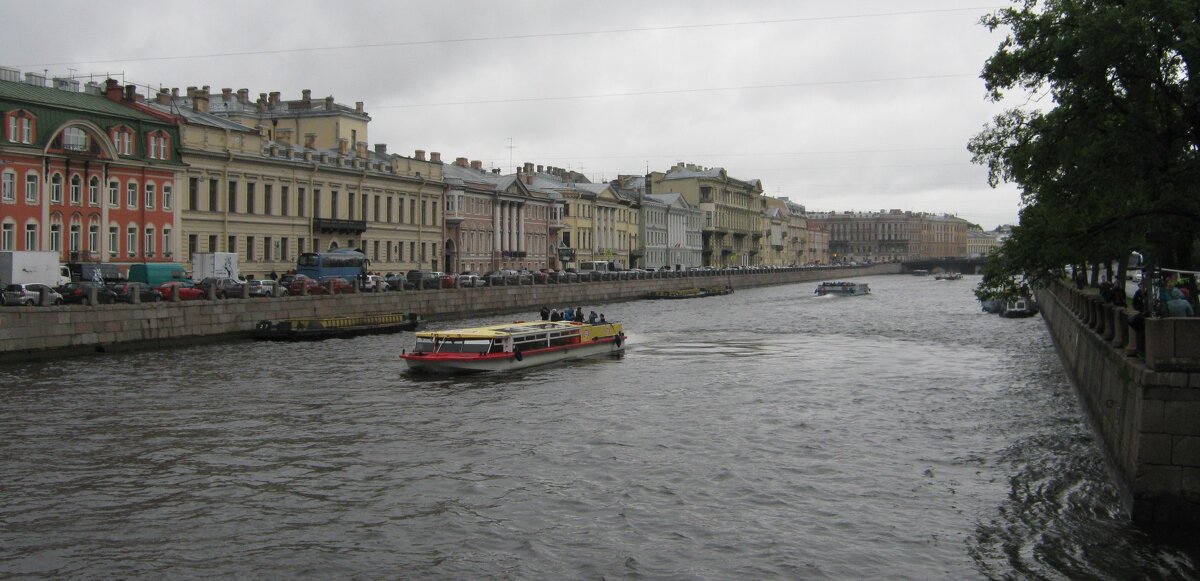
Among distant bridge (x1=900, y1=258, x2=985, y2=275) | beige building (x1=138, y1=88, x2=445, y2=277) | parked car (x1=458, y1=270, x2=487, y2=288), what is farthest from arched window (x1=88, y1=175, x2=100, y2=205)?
distant bridge (x1=900, y1=258, x2=985, y2=275)

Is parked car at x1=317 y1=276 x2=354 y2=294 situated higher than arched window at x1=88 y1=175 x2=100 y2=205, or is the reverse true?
arched window at x1=88 y1=175 x2=100 y2=205

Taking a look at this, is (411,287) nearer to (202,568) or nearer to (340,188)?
(340,188)

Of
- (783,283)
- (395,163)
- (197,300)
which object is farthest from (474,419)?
(783,283)

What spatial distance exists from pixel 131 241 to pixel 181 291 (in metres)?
12.4

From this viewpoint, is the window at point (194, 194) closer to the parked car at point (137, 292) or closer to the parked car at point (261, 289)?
the parked car at point (261, 289)

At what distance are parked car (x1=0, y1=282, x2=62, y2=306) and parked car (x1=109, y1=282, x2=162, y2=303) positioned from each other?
1898mm

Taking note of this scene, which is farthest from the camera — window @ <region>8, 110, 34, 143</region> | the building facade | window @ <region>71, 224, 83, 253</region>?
window @ <region>71, 224, 83, 253</region>

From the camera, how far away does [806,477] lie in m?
17.5

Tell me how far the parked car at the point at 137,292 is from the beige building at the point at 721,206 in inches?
3757

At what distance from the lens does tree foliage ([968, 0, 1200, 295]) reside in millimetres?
19562

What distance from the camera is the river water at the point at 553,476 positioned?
1333 centimetres

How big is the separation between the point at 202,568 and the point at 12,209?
35.2 meters

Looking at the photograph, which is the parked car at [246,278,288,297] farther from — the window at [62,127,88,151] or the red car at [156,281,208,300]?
the window at [62,127,88,151]

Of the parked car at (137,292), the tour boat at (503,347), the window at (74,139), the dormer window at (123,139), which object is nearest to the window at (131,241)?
the dormer window at (123,139)
